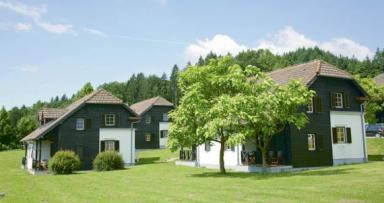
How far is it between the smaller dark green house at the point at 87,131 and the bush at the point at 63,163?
11.9 ft

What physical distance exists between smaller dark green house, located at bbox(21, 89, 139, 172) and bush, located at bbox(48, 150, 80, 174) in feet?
11.9

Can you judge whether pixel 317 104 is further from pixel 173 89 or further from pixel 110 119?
pixel 173 89

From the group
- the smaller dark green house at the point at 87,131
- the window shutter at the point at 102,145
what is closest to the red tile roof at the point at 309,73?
the smaller dark green house at the point at 87,131

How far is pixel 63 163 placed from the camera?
107ft

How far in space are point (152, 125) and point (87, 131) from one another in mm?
23845

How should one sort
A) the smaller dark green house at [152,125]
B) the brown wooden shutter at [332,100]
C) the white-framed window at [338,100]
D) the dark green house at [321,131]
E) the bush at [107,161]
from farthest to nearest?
1. the smaller dark green house at [152,125]
2. the bush at [107,161]
3. the white-framed window at [338,100]
4. the brown wooden shutter at [332,100]
5. the dark green house at [321,131]

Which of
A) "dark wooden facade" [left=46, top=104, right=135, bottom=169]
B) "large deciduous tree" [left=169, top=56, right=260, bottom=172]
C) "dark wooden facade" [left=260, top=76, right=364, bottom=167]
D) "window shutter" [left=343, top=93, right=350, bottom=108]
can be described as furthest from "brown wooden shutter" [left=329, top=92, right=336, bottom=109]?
"dark wooden facade" [left=46, top=104, right=135, bottom=169]

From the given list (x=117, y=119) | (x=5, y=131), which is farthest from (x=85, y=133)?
(x=5, y=131)

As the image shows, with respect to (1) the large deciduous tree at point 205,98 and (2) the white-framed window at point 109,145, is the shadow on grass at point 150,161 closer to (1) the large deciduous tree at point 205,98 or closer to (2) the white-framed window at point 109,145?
(2) the white-framed window at point 109,145

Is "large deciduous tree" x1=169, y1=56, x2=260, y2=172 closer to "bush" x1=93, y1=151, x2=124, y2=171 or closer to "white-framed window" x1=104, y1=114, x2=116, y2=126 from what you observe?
"bush" x1=93, y1=151, x2=124, y2=171

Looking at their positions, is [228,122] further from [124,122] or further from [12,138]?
[12,138]

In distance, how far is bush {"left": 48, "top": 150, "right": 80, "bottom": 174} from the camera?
1282 inches

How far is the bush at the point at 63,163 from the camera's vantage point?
32.6m

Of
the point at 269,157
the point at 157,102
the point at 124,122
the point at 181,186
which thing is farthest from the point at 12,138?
the point at 181,186
